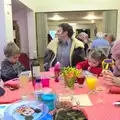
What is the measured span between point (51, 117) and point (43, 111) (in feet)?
0.20

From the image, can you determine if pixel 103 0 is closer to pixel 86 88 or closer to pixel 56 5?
pixel 56 5

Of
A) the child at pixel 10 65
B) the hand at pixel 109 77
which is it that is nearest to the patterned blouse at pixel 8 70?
the child at pixel 10 65

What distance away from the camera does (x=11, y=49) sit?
2.47 metres

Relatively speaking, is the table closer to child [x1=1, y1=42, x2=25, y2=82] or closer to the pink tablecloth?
the pink tablecloth

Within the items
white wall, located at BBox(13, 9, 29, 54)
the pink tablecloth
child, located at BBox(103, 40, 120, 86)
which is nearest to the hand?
child, located at BBox(103, 40, 120, 86)

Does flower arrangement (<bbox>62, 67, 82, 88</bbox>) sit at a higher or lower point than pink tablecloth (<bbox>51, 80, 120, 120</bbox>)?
higher

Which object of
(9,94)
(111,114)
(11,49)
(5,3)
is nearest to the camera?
(111,114)

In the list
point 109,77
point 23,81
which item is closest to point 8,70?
point 23,81

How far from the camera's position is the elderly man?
2875 millimetres

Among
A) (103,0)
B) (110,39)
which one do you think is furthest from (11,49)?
(103,0)

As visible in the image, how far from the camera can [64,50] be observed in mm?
2883

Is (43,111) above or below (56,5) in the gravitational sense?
below

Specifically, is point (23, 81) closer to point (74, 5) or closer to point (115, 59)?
point (115, 59)

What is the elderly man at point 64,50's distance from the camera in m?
2.88
